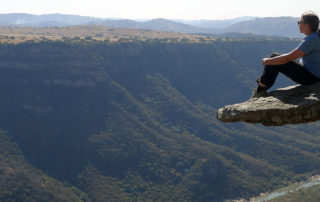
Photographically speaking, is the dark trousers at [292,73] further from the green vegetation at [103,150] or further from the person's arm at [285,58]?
the green vegetation at [103,150]

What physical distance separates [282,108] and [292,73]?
2607 mm

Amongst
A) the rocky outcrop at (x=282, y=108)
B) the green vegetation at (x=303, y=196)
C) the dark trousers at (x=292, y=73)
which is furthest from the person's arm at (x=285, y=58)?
the green vegetation at (x=303, y=196)

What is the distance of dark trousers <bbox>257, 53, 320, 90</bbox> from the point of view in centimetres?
1753

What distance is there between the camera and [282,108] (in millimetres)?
16016

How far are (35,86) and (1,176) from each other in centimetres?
6217

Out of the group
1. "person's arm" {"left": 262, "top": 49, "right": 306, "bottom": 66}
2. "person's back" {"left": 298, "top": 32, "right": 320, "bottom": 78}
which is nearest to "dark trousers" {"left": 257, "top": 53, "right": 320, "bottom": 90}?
"person's back" {"left": 298, "top": 32, "right": 320, "bottom": 78}

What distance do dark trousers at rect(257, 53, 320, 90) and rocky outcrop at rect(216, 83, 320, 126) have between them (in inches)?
13.1

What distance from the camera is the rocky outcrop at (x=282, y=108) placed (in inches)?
615

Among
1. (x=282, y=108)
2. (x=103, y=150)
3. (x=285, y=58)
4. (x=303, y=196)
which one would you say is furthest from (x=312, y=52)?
(x=103, y=150)

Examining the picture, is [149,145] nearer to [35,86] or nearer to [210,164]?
[210,164]

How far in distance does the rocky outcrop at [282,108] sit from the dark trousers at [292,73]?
33 centimetres

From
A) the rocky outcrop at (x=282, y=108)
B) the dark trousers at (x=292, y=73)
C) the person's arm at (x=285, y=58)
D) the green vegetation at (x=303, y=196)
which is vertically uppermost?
A: the person's arm at (x=285, y=58)

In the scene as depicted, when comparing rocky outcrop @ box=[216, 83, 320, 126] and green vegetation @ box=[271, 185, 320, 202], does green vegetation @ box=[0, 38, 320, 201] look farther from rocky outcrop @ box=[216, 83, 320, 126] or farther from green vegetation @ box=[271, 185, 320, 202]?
rocky outcrop @ box=[216, 83, 320, 126]

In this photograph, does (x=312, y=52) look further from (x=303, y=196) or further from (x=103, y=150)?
(x=103, y=150)
